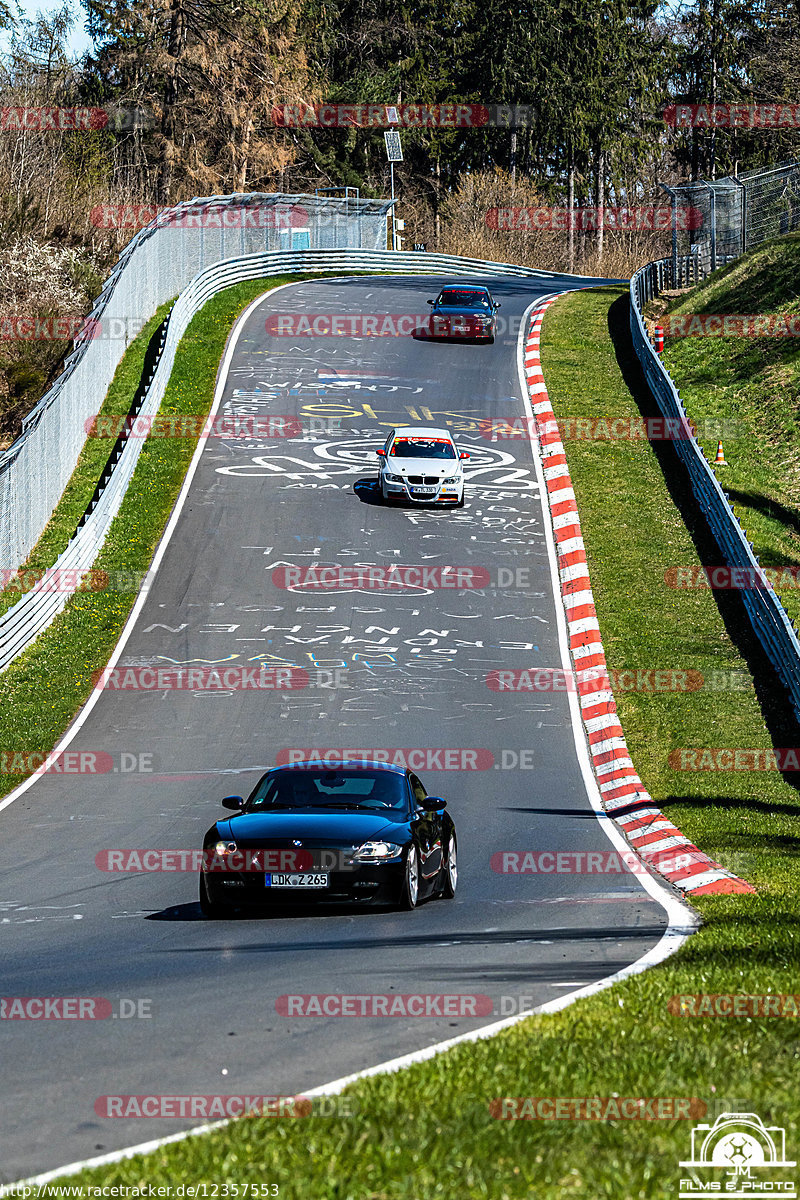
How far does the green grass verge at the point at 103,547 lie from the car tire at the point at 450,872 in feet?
25.6

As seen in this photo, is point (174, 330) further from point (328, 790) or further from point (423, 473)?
point (328, 790)

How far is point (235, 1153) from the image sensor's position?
537cm

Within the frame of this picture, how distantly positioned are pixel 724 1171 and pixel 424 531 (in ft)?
82.7

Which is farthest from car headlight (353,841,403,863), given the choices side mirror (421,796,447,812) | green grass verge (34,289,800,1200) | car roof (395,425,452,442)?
car roof (395,425,452,442)

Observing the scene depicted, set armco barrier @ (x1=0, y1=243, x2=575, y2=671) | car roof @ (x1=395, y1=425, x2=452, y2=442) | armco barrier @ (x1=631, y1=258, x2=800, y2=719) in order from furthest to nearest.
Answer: car roof @ (x1=395, y1=425, x2=452, y2=442) < armco barrier @ (x1=0, y1=243, x2=575, y2=671) < armco barrier @ (x1=631, y1=258, x2=800, y2=719)

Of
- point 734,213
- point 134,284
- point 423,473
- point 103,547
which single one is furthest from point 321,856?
point 734,213

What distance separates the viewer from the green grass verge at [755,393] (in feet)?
102

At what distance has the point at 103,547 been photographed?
29.0m

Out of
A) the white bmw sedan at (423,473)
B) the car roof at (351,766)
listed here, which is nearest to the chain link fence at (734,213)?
the white bmw sedan at (423,473)

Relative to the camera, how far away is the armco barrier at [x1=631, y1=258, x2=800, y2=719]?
2142cm

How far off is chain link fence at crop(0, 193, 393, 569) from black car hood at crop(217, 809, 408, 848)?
1540 cm

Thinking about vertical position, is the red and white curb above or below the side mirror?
below

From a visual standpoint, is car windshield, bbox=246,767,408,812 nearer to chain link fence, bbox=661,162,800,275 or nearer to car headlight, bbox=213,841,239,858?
car headlight, bbox=213,841,239,858

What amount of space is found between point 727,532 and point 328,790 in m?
16.1
